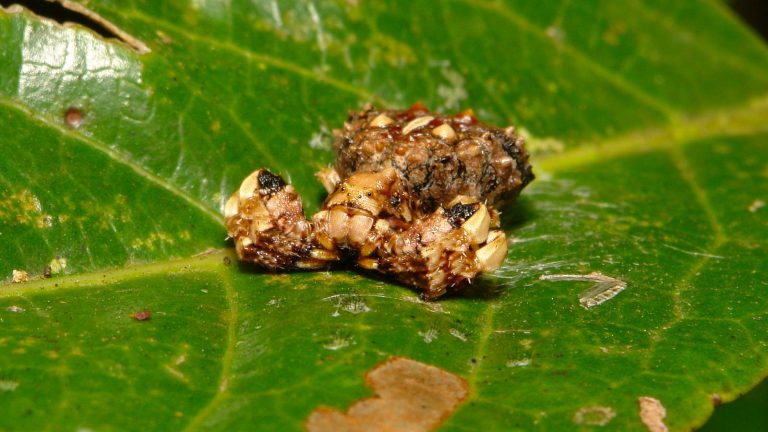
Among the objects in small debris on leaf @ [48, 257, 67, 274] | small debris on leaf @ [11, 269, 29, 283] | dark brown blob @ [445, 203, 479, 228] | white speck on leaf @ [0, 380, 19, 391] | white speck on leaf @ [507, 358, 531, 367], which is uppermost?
dark brown blob @ [445, 203, 479, 228]

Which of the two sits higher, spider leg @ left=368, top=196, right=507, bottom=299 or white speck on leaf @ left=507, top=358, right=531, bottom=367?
spider leg @ left=368, top=196, right=507, bottom=299

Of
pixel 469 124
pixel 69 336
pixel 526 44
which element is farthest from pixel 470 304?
pixel 526 44

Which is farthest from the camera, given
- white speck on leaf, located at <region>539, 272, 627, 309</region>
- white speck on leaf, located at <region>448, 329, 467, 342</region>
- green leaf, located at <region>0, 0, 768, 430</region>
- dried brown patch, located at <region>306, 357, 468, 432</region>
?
white speck on leaf, located at <region>539, 272, 627, 309</region>

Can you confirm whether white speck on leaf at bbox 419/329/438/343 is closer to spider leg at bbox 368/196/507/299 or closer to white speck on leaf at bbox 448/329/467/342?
white speck on leaf at bbox 448/329/467/342

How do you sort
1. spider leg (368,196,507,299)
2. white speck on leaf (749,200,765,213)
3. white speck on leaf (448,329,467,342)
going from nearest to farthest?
white speck on leaf (448,329,467,342)
spider leg (368,196,507,299)
white speck on leaf (749,200,765,213)

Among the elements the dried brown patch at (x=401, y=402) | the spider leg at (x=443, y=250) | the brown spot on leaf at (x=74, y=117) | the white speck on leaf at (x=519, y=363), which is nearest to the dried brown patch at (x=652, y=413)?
the white speck on leaf at (x=519, y=363)

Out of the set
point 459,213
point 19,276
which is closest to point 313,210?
point 459,213

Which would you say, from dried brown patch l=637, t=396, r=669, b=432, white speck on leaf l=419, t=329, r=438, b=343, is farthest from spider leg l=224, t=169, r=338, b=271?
dried brown patch l=637, t=396, r=669, b=432

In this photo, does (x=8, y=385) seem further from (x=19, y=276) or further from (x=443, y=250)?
(x=443, y=250)

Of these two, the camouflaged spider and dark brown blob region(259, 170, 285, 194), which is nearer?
the camouflaged spider
